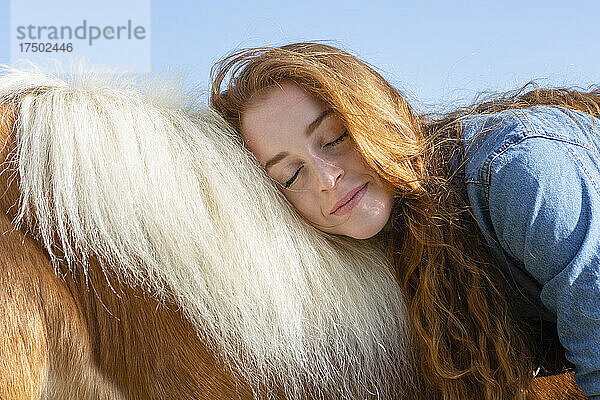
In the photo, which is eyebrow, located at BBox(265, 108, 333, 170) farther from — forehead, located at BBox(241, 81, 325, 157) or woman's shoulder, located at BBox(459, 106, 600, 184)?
woman's shoulder, located at BBox(459, 106, 600, 184)

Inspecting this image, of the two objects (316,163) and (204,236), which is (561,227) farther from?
(204,236)

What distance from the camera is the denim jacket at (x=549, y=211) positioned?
0.70 meters

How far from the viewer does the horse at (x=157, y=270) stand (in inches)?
27.6

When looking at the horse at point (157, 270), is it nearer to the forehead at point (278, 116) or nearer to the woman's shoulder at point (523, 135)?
the forehead at point (278, 116)

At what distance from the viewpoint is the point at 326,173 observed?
762 millimetres

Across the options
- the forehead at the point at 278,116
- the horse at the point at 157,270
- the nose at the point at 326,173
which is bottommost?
the horse at the point at 157,270

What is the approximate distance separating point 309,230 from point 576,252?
32cm

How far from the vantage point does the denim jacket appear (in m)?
0.70

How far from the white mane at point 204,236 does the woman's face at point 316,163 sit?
0.03m

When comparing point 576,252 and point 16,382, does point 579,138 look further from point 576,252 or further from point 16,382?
point 16,382

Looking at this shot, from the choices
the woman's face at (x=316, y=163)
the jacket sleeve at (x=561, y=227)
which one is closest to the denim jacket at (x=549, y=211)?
the jacket sleeve at (x=561, y=227)

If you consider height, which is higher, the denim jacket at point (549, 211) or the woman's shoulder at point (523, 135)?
the woman's shoulder at point (523, 135)

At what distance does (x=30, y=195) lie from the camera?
0.71 meters

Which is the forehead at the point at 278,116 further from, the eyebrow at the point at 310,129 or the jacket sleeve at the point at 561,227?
the jacket sleeve at the point at 561,227
